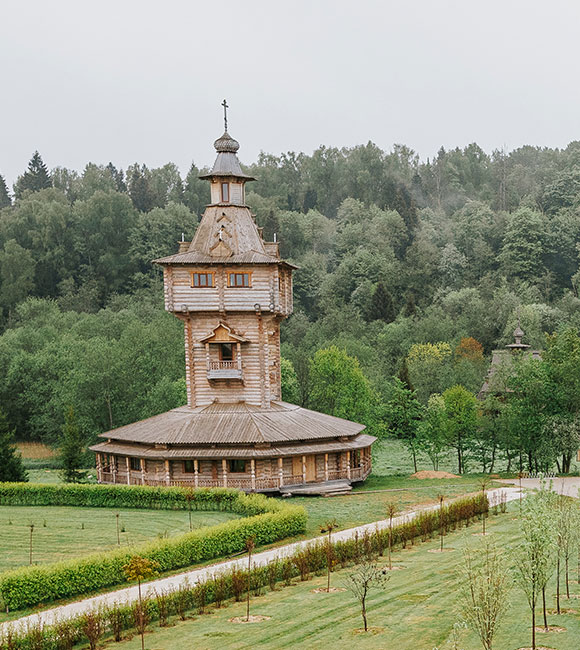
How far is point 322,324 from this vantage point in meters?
88.9

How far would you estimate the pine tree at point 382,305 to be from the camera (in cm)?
9231

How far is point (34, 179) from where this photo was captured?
13012 centimetres

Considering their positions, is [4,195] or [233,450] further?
[4,195]

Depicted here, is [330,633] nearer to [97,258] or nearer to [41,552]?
[41,552]

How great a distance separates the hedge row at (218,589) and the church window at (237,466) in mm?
12480

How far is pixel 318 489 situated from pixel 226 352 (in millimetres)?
9272

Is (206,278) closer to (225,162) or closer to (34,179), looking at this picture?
(225,162)

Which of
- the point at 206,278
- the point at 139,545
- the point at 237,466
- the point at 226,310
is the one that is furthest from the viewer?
the point at 206,278

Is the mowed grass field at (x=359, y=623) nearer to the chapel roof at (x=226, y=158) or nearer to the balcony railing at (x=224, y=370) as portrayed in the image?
the balcony railing at (x=224, y=370)

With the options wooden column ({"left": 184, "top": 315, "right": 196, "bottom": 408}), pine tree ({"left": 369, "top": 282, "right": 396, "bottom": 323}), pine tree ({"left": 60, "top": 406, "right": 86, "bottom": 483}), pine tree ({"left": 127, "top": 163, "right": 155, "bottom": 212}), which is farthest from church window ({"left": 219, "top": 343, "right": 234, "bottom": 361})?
pine tree ({"left": 127, "top": 163, "right": 155, "bottom": 212})

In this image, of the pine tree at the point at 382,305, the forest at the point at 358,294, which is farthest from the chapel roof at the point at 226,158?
the pine tree at the point at 382,305

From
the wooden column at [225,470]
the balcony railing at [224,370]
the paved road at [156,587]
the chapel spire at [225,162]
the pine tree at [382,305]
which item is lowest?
the paved road at [156,587]

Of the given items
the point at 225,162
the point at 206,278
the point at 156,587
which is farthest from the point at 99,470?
the point at 156,587

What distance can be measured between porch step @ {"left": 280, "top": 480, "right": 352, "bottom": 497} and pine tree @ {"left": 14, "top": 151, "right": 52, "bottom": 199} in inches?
3944
